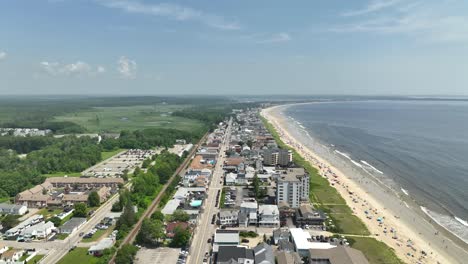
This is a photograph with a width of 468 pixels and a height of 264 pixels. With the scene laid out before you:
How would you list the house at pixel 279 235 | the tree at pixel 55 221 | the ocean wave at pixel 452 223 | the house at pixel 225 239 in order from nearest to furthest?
the house at pixel 225 239, the house at pixel 279 235, the ocean wave at pixel 452 223, the tree at pixel 55 221

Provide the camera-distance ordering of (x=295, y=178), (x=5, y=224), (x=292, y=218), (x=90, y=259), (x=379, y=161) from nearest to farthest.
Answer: (x=90, y=259)
(x=5, y=224)
(x=292, y=218)
(x=295, y=178)
(x=379, y=161)

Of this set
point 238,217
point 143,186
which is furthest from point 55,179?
point 238,217

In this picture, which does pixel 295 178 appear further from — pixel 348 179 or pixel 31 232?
pixel 31 232

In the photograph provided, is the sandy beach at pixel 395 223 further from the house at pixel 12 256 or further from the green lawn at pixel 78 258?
the house at pixel 12 256

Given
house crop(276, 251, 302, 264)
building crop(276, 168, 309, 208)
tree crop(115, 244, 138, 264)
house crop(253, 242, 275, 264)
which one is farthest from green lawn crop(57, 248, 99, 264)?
building crop(276, 168, 309, 208)

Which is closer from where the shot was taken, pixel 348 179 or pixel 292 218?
pixel 292 218

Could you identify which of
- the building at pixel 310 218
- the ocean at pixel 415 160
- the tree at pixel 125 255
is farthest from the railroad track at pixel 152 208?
the ocean at pixel 415 160

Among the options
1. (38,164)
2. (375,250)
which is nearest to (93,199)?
(38,164)
